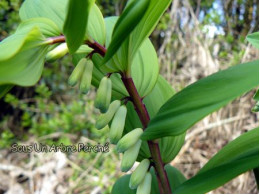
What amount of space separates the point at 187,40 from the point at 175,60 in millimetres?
147

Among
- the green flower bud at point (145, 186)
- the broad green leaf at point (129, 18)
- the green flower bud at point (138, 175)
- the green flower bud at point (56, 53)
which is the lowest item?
the green flower bud at point (145, 186)

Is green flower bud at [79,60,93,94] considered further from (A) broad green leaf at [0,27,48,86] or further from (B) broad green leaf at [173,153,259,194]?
(B) broad green leaf at [173,153,259,194]

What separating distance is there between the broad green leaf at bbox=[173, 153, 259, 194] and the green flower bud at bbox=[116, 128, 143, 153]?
79 mm

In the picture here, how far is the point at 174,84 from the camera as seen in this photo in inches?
85.4

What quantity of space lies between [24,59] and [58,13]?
0.51ft

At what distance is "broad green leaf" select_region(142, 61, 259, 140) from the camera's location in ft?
1.10

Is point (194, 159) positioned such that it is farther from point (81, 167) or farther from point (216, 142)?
point (81, 167)

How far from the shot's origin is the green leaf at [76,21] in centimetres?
32

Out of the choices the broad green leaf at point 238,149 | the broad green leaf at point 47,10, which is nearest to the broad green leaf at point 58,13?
the broad green leaf at point 47,10

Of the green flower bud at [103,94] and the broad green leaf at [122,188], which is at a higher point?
the green flower bud at [103,94]

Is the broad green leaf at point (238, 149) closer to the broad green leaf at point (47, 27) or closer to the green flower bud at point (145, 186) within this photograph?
the green flower bud at point (145, 186)

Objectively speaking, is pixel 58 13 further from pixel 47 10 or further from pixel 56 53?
pixel 56 53

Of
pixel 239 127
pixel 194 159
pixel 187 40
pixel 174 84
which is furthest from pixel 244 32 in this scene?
pixel 194 159

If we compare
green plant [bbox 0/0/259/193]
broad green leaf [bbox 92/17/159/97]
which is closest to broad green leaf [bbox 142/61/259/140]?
green plant [bbox 0/0/259/193]
